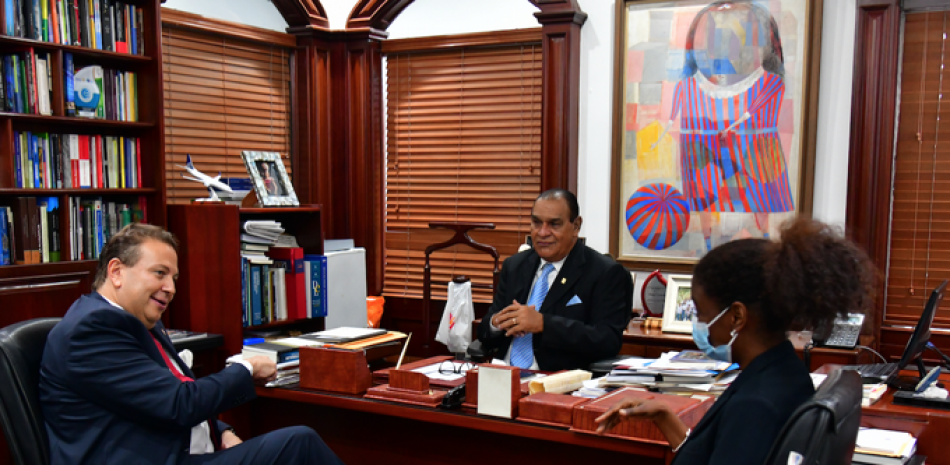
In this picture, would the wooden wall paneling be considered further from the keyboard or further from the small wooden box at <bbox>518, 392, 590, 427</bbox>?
the small wooden box at <bbox>518, 392, 590, 427</bbox>

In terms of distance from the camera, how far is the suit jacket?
1.98 m

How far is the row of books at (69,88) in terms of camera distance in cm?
319

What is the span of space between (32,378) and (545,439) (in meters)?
1.39

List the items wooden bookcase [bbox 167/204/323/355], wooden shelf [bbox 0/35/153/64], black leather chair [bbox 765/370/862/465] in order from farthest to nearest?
1. wooden bookcase [bbox 167/204/323/355]
2. wooden shelf [bbox 0/35/153/64]
3. black leather chair [bbox 765/370/862/465]

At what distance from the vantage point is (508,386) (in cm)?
208

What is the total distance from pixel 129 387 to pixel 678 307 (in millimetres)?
2792

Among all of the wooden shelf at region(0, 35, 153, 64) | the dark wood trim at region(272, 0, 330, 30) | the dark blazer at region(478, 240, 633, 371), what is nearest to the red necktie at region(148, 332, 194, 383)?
the dark blazer at region(478, 240, 633, 371)

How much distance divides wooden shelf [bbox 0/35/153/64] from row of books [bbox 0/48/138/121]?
3 centimetres

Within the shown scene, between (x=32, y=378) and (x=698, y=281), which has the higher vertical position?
(x=698, y=281)

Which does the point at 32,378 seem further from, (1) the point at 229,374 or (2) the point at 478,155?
(2) the point at 478,155

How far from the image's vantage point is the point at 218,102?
180 inches

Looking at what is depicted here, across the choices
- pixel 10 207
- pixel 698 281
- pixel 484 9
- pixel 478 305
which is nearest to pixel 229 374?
pixel 698 281

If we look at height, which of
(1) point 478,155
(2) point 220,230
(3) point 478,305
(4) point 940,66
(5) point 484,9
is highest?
(5) point 484,9

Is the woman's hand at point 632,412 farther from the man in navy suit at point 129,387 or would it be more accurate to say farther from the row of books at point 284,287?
the row of books at point 284,287
